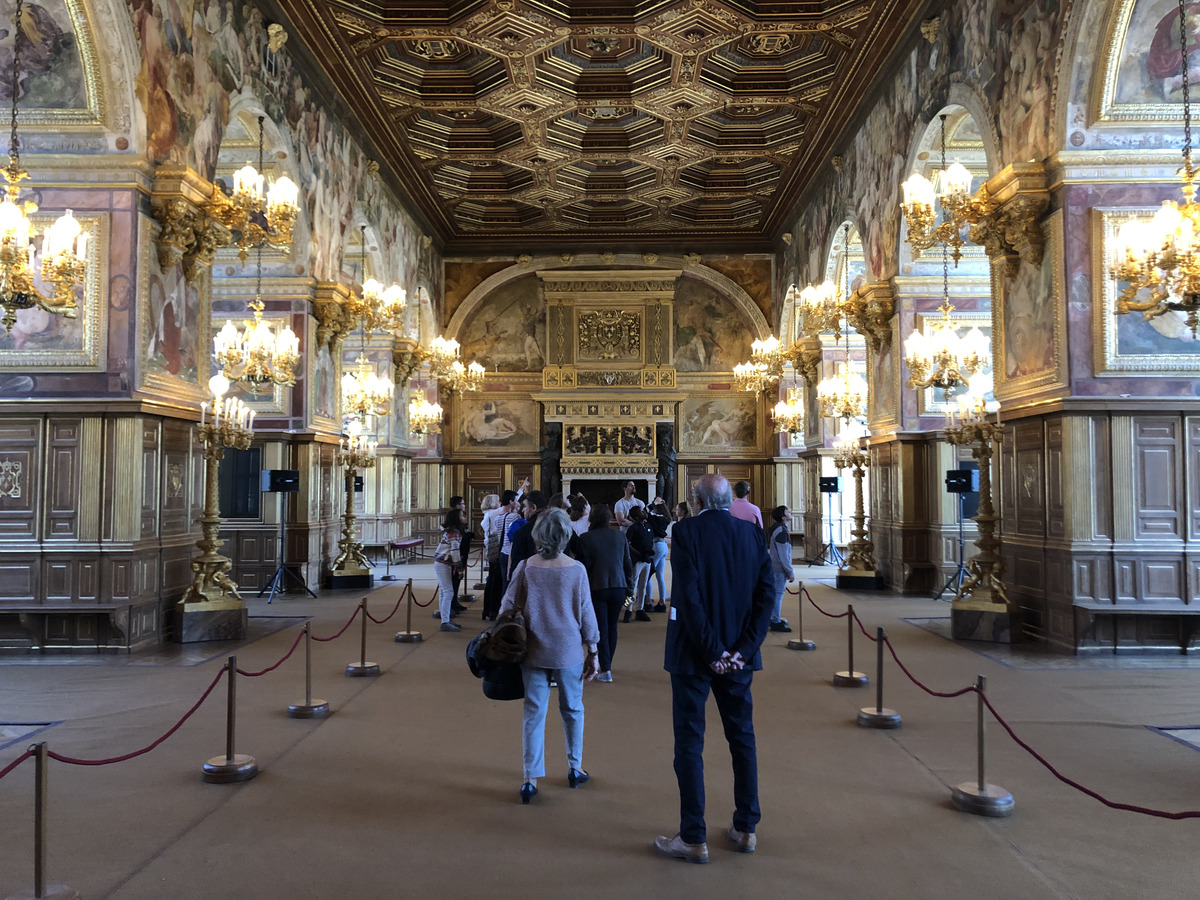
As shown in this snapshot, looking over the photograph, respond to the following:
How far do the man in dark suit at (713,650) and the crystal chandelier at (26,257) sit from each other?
595 cm

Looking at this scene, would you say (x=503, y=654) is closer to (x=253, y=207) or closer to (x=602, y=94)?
(x=253, y=207)

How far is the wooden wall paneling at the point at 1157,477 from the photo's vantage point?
29.4ft

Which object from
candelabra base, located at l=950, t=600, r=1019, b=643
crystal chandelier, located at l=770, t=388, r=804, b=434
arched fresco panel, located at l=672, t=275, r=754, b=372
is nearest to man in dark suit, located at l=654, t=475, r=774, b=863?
candelabra base, located at l=950, t=600, r=1019, b=643

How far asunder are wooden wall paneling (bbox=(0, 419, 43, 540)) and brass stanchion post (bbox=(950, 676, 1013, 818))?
904cm

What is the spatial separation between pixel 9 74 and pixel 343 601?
8379 millimetres

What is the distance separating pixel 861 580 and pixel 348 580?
931 centimetres

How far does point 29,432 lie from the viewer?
29.8ft

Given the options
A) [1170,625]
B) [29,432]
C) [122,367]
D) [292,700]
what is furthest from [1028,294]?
[29,432]

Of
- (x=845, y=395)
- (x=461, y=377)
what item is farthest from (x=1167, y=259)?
(x=461, y=377)

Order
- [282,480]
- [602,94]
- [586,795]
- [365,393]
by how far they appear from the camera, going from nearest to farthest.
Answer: [586,795], [282,480], [365,393], [602,94]

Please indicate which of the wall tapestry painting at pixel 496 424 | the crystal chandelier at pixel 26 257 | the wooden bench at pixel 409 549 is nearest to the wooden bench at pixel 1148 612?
the crystal chandelier at pixel 26 257

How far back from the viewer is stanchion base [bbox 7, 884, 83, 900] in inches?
138

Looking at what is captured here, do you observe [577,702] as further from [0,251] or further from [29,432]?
[29,432]

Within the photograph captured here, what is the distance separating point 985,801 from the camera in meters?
4.62
